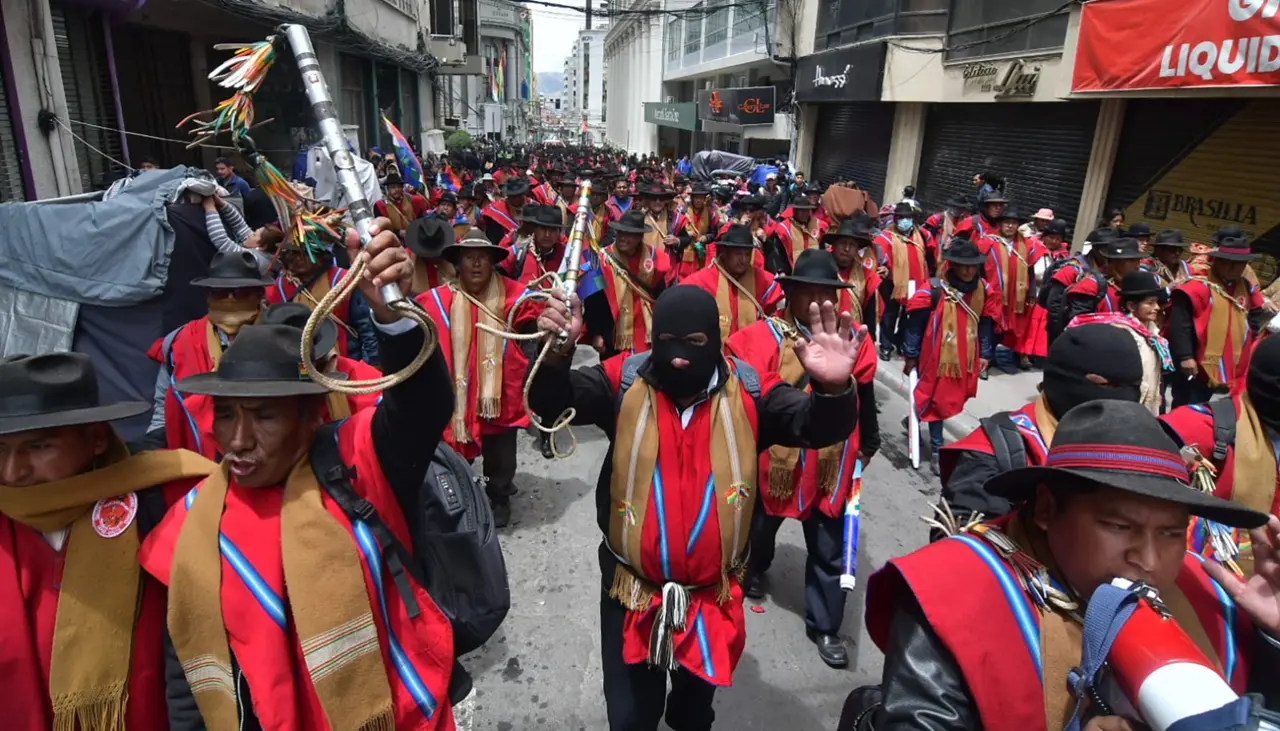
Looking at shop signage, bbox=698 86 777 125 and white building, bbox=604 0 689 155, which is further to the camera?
white building, bbox=604 0 689 155

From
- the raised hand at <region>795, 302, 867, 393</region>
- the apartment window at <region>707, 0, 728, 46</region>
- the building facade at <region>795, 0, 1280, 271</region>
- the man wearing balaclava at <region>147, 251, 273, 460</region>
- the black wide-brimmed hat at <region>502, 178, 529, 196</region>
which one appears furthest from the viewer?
the apartment window at <region>707, 0, 728, 46</region>

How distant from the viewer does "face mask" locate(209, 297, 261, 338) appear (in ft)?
12.1

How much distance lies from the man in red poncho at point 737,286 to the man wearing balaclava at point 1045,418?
10.5 feet

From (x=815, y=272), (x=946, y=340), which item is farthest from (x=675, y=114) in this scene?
(x=815, y=272)

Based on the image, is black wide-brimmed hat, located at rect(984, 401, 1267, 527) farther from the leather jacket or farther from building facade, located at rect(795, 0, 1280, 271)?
building facade, located at rect(795, 0, 1280, 271)

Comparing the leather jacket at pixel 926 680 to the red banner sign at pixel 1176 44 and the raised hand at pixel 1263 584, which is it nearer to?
the raised hand at pixel 1263 584

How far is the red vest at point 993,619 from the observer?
1.54 meters

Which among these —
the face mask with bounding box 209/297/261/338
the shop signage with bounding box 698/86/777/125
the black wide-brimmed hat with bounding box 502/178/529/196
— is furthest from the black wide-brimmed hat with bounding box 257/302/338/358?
the shop signage with bounding box 698/86/777/125

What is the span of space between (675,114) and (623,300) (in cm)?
3493

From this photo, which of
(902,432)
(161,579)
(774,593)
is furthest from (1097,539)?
(902,432)

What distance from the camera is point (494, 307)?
5152 millimetres

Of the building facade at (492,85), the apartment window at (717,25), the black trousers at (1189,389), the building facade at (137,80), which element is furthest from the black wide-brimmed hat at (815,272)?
the building facade at (492,85)

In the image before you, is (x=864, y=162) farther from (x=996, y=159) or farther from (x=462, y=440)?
(x=462, y=440)

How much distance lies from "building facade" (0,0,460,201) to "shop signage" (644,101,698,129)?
16.8 metres
